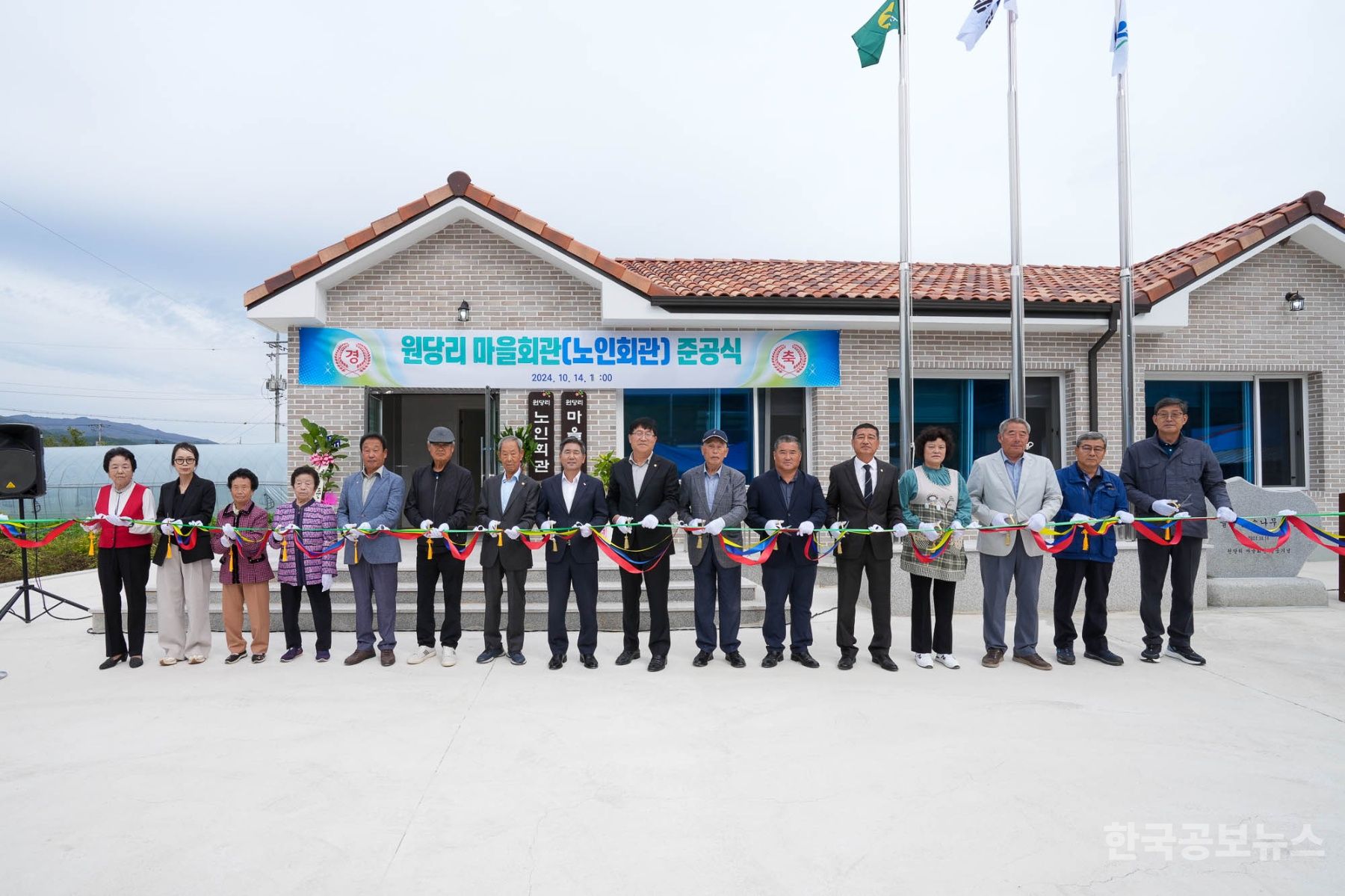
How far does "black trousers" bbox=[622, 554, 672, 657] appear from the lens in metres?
5.54

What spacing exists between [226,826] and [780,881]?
2.37 metres

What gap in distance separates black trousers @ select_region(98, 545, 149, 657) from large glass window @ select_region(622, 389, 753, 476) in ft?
19.0

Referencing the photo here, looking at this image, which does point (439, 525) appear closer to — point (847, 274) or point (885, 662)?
point (885, 662)

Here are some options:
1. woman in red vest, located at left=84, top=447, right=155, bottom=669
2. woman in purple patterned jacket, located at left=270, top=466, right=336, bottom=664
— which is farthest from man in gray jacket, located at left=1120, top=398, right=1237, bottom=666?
woman in red vest, located at left=84, top=447, right=155, bottom=669

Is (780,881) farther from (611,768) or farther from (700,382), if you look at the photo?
(700,382)

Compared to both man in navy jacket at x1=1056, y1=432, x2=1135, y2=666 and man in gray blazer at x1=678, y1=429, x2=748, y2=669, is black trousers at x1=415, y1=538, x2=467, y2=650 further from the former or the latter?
man in navy jacket at x1=1056, y1=432, x2=1135, y2=666

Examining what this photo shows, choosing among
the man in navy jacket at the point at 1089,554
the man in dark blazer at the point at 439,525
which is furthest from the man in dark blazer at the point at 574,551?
the man in navy jacket at the point at 1089,554

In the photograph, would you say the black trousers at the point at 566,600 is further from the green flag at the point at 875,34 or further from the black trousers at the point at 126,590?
the green flag at the point at 875,34

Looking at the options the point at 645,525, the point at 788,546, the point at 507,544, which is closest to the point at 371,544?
the point at 507,544

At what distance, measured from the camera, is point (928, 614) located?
5.57 metres

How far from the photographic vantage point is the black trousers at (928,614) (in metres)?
5.47

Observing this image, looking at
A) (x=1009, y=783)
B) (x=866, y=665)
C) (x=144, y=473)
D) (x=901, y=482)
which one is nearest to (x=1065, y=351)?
(x=901, y=482)

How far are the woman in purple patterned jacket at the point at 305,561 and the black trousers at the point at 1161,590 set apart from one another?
6.40m

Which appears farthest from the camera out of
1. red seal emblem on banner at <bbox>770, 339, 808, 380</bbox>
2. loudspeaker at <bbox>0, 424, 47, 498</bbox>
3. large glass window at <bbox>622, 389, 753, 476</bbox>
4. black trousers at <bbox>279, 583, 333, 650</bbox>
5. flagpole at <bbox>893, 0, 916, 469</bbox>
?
large glass window at <bbox>622, 389, 753, 476</bbox>
